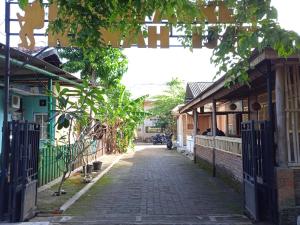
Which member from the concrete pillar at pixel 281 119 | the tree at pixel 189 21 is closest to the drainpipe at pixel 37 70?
the tree at pixel 189 21

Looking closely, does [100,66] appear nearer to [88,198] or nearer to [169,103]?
[88,198]

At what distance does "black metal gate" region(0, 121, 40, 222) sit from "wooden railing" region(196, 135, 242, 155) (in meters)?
5.96

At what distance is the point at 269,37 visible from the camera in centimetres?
470

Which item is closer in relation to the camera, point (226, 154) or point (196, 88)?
point (226, 154)

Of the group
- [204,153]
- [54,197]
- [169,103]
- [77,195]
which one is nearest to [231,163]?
[77,195]

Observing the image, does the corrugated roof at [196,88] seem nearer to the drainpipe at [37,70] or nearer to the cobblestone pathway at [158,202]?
the cobblestone pathway at [158,202]

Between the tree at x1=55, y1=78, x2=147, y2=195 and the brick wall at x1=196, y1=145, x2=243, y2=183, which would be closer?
the tree at x1=55, y1=78, x2=147, y2=195

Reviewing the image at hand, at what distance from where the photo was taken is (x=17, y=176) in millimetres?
7906

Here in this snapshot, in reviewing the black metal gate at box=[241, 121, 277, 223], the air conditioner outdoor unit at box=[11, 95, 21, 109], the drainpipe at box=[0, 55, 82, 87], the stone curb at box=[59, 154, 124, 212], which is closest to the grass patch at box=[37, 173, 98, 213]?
the stone curb at box=[59, 154, 124, 212]

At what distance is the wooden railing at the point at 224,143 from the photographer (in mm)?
11848

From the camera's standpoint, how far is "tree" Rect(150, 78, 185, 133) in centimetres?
4662

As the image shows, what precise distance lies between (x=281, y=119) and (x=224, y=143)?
6.10m

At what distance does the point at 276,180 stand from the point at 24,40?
6249 mm

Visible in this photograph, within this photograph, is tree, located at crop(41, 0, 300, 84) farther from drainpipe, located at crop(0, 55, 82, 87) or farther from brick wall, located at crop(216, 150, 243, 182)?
brick wall, located at crop(216, 150, 243, 182)
